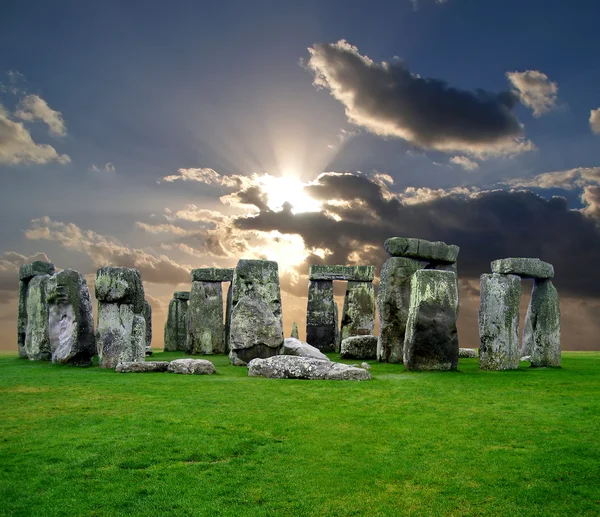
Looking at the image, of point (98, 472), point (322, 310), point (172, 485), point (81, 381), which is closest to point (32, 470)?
point (98, 472)

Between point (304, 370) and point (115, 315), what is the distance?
5037 millimetres

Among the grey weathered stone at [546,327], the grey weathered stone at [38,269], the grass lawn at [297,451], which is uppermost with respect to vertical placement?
the grey weathered stone at [38,269]

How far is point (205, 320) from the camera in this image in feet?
70.7

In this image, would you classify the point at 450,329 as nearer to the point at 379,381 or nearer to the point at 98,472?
the point at 379,381

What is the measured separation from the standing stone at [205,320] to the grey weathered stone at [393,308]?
23.8ft

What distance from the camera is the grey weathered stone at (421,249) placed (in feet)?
54.4

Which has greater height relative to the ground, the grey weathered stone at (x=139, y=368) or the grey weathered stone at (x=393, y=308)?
the grey weathered stone at (x=393, y=308)

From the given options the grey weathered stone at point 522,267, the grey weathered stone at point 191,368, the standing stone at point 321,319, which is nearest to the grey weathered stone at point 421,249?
the grey weathered stone at point 522,267

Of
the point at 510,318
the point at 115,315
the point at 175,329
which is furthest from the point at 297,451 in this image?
the point at 175,329

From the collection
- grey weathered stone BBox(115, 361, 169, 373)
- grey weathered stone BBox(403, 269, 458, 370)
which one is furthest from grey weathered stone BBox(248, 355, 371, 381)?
grey weathered stone BBox(115, 361, 169, 373)

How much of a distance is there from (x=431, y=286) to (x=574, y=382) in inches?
135

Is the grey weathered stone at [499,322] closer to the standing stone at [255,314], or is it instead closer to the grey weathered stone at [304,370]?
the grey weathered stone at [304,370]

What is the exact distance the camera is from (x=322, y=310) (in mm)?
24203

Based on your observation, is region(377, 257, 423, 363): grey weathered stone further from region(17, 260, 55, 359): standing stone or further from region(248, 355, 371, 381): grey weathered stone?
region(17, 260, 55, 359): standing stone
